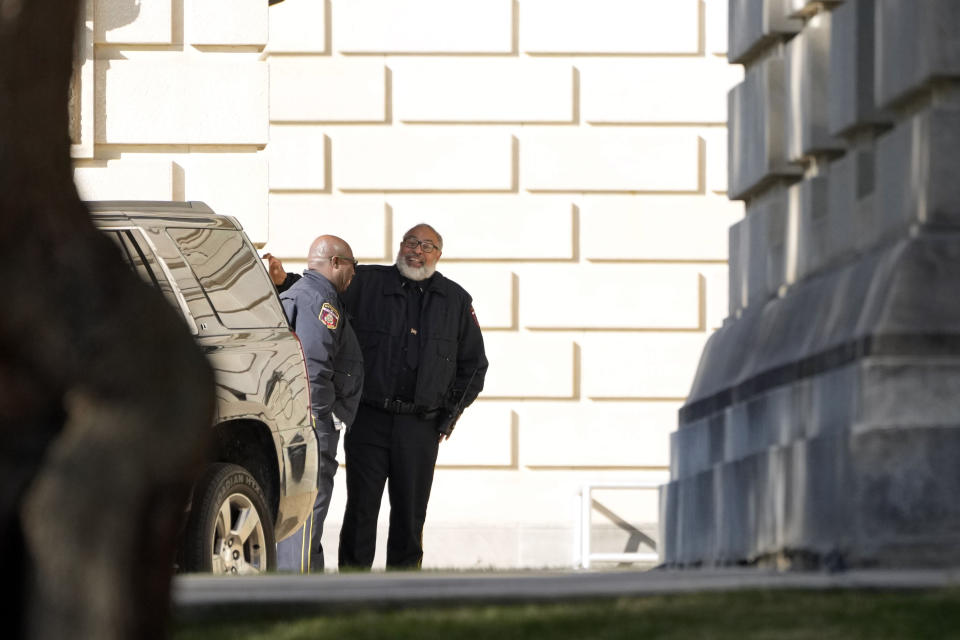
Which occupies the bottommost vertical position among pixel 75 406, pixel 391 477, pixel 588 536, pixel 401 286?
pixel 588 536

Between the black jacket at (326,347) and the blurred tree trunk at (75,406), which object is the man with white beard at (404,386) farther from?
the blurred tree trunk at (75,406)

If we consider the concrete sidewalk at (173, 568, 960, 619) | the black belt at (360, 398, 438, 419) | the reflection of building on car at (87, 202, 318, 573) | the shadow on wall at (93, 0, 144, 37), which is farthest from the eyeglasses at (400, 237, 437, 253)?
the concrete sidewalk at (173, 568, 960, 619)

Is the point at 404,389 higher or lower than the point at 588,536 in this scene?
higher

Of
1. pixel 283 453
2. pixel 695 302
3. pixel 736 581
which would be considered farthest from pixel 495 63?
pixel 736 581

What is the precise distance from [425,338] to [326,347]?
727mm

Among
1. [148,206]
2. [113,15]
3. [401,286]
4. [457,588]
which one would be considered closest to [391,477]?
[401,286]

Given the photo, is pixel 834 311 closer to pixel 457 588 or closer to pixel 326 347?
pixel 457 588

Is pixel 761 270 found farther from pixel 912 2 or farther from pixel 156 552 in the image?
pixel 156 552

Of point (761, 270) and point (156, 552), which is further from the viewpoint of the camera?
point (761, 270)

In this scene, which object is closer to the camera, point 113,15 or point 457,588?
point 457,588

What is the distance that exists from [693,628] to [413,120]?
950cm

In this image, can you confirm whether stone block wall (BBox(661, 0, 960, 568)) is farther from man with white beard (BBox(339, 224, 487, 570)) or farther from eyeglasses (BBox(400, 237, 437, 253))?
eyeglasses (BBox(400, 237, 437, 253))

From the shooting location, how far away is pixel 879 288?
585cm

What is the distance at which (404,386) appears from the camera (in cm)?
1064
